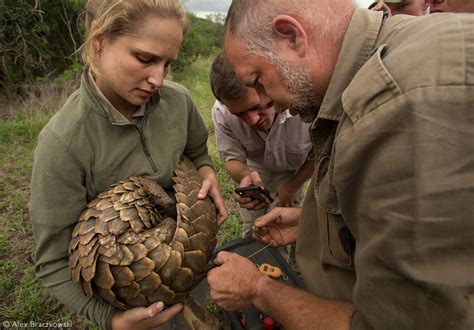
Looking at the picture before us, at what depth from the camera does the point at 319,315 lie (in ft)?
4.85

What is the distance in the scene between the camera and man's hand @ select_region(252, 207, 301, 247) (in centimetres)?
244

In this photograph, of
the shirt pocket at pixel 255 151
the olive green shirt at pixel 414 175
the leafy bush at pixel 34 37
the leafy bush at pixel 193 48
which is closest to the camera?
the olive green shirt at pixel 414 175

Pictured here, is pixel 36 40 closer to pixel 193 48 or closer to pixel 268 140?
pixel 193 48

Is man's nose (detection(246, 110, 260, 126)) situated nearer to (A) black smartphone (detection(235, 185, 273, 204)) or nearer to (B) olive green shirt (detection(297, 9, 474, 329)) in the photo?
(A) black smartphone (detection(235, 185, 273, 204))

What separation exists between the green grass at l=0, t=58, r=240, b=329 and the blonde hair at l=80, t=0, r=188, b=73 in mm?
2141

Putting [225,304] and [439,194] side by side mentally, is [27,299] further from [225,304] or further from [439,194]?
[439,194]

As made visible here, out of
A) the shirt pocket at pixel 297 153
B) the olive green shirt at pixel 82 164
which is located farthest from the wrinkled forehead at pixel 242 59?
the shirt pocket at pixel 297 153

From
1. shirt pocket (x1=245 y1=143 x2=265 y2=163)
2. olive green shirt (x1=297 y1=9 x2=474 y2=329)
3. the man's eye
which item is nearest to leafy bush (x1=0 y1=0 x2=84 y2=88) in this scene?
shirt pocket (x1=245 y1=143 x2=265 y2=163)

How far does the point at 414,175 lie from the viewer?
35.8 inches

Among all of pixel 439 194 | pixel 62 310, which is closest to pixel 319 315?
pixel 439 194

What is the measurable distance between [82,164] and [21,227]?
8.07 feet

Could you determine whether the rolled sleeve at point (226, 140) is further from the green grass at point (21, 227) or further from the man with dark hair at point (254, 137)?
the green grass at point (21, 227)

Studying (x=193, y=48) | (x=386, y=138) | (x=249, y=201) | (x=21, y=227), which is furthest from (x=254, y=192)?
(x=193, y=48)

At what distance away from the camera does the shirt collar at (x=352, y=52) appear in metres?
1.25
